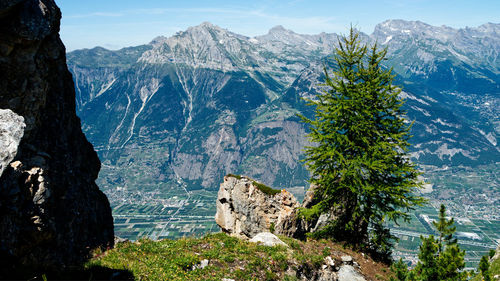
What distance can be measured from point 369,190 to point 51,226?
19.6m

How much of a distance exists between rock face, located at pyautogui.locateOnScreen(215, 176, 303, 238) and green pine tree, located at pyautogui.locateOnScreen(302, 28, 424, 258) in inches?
147

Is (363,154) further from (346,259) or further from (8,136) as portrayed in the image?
(8,136)

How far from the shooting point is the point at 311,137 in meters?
22.8

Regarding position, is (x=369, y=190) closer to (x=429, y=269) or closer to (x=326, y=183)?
(x=326, y=183)

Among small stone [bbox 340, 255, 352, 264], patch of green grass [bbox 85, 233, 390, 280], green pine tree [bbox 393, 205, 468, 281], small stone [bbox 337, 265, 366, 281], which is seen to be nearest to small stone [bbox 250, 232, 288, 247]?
patch of green grass [bbox 85, 233, 390, 280]

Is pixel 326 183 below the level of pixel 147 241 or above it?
above

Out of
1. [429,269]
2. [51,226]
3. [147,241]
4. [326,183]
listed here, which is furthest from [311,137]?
[51,226]

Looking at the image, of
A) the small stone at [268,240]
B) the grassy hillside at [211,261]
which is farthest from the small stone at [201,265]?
the small stone at [268,240]

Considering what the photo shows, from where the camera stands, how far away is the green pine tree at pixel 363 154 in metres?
19.8

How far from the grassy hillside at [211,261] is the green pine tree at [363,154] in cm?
286

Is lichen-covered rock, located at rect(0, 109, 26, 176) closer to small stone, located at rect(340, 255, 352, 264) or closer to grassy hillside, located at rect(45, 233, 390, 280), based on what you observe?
grassy hillside, located at rect(45, 233, 390, 280)

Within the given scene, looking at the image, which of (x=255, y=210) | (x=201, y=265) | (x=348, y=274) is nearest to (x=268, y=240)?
(x=348, y=274)

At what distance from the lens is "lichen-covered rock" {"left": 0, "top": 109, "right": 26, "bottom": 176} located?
10.2 m

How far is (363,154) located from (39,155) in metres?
20.9
